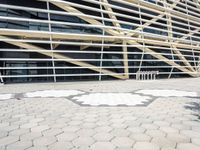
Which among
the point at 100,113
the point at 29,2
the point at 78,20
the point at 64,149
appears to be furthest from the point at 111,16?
the point at 64,149

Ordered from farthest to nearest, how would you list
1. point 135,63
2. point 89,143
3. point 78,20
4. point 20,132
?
point 135,63 → point 78,20 → point 20,132 → point 89,143

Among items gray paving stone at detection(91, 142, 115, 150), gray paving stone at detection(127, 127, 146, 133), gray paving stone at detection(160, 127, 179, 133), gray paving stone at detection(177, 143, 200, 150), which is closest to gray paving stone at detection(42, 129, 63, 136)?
gray paving stone at detection(91, 142, 115, 150)

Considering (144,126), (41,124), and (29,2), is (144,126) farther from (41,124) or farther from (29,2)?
(29,2)

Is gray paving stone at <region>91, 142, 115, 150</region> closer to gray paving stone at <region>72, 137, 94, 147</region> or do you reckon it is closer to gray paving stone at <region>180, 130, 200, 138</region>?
gray paving stone at <region>72, 137, 94, 147</region>

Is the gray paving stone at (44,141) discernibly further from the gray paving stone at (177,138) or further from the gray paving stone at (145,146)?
the gray paving stone at (177,138)

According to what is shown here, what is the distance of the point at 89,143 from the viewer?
3.93 meters

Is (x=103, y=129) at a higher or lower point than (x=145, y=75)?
lower

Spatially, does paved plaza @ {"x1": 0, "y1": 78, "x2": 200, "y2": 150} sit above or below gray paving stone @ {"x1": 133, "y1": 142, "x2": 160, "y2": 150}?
above

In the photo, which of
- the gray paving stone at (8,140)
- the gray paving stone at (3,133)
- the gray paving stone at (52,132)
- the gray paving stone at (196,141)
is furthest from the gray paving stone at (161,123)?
the gray paving stone at (3,133)

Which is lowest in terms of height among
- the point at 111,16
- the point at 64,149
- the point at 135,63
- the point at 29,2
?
the point at 64,149

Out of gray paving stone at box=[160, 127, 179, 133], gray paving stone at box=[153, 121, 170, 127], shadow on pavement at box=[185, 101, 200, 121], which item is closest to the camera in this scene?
gray paving stone at box=[160, 127, 179, 133]

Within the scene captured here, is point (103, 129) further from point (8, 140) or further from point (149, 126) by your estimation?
point (8, 140)

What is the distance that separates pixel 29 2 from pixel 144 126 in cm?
1671

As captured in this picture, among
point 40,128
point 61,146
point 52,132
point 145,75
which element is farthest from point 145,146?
point 145,75
